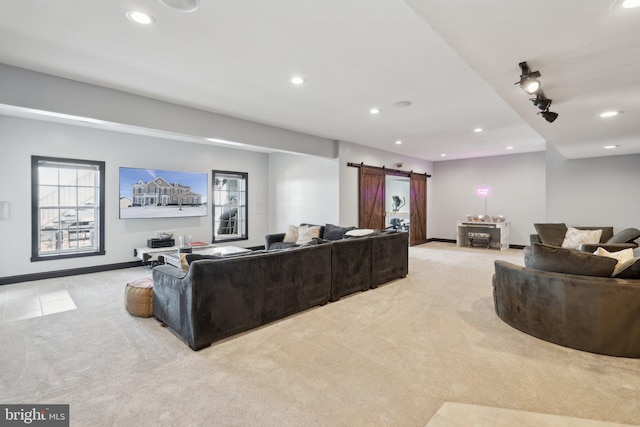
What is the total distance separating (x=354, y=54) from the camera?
2.88m

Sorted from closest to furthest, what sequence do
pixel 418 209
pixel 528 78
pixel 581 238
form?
pixel 528 78 → pixel 581 238 → pixel 418 209

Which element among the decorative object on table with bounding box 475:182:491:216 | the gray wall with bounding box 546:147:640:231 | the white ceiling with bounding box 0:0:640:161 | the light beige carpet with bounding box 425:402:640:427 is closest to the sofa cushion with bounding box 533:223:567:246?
the gray wall with bounding box 546:147:640:231

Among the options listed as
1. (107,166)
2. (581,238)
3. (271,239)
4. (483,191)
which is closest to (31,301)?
(107,166)

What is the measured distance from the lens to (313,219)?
7.46m

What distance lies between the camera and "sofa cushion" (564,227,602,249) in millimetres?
5832

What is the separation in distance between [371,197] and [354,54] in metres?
5.08

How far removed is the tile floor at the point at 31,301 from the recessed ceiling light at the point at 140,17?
3528 millimetres

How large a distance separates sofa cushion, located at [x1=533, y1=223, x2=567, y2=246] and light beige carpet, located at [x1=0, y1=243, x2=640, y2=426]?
373 centimetres

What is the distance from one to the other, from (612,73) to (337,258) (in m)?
3.18

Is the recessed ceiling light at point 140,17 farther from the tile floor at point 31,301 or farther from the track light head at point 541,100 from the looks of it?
the tile floor at point 31,301

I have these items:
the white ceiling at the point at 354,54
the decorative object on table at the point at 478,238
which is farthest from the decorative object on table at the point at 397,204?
the white ceiling at the point at 354,54

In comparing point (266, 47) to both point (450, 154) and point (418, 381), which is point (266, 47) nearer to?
point (418, 381)

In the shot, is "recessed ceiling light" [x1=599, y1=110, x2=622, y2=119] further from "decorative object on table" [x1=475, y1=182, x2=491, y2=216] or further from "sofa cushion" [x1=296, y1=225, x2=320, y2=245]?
"decorative object on table" [x1=475, y1=182, x2=491, y2=216]

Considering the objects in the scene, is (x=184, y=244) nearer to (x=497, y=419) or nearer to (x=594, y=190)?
(x=497, y=419)
